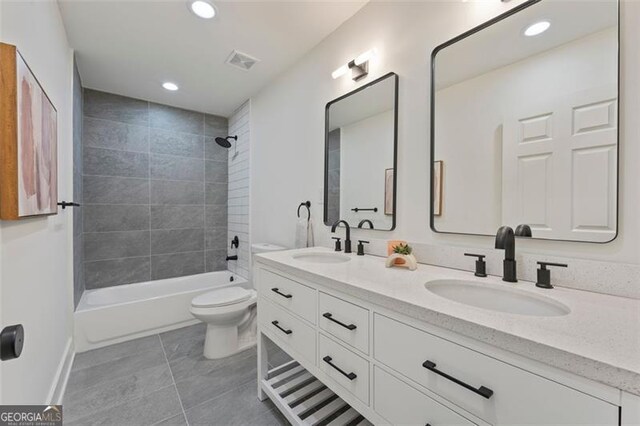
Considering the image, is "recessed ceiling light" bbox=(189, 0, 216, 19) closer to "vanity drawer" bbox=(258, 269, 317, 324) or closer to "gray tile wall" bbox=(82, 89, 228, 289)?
"vanity drawer" bbox=(258, 269, 317, 324)

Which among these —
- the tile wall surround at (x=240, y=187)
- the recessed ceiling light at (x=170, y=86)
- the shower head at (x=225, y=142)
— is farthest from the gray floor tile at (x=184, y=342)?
the recessed ceiling light at (x=170, y=86)

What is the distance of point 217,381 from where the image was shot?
71.2 inches

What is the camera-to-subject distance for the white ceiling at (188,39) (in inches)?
67.7

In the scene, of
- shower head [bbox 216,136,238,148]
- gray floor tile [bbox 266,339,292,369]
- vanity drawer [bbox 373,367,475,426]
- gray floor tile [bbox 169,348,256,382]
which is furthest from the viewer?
shower head [bbox 216,136,238,148]

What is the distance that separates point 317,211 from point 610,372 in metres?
1.76

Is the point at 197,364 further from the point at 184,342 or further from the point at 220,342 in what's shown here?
the point at 184,342

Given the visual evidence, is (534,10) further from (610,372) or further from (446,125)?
(610,372)

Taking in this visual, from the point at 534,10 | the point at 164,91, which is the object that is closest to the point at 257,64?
the point at 164,91

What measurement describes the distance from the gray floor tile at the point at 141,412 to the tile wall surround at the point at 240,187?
1595mm

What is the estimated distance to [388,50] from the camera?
1.56m

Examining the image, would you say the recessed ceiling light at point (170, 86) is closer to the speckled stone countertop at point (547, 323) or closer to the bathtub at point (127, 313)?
the bathtub at point (127, 313)

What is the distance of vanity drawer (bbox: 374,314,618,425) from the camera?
51 cm

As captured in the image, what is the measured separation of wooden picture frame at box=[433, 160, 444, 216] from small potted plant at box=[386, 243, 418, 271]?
26cm

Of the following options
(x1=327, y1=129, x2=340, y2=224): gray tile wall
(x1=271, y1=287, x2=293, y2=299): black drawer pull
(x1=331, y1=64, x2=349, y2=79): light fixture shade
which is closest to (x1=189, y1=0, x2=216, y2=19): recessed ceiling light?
(x1=331, y1=64, x2=349, y2=79): light fixture shade
